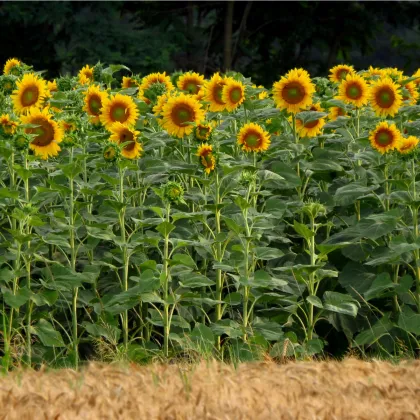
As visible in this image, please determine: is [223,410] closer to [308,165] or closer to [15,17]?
[308,165]

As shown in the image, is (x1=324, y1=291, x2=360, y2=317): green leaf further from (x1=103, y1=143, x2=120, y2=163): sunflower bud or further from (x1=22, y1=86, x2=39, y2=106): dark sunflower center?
(x1=22, y1=86, x2=39, y2=106): dark sunflower center

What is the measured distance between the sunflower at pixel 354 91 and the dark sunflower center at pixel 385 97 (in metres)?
0.08

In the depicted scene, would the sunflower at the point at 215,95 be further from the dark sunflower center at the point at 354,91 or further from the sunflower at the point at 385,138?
the sunflower at the point at 385,138

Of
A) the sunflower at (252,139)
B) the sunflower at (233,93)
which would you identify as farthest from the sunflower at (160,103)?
the sunflower at (252,139)

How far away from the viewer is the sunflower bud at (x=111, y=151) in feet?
19.5

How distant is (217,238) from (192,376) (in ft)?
5.36

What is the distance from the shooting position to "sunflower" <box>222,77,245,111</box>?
6516mm

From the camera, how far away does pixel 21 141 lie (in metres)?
5.89

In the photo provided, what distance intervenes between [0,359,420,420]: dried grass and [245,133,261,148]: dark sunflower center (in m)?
1.91

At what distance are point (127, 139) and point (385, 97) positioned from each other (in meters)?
1.76

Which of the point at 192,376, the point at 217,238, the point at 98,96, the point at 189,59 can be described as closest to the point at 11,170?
the point at 98,96

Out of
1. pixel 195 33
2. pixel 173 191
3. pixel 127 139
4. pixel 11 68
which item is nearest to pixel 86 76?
pixel 11 68

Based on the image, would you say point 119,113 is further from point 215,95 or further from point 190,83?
point 190,83

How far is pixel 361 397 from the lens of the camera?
3963mm
